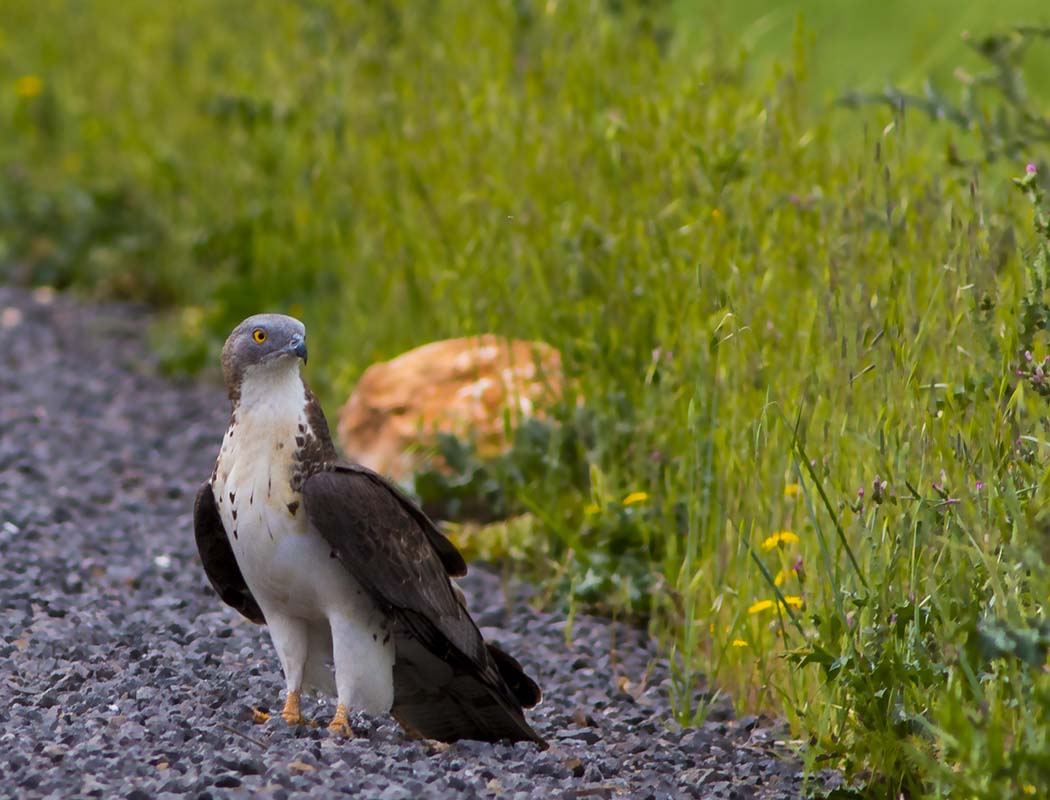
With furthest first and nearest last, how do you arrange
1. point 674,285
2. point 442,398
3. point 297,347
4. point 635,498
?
1. point 442,398
2. point 674,285
3. point 635,498
4. point 297,347

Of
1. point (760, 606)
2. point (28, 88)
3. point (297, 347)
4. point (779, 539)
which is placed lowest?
point (760, 606)

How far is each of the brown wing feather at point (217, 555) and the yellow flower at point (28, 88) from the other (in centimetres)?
695

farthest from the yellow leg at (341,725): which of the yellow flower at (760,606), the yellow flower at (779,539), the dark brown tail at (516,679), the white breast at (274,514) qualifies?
the yellow flower at (779,539)

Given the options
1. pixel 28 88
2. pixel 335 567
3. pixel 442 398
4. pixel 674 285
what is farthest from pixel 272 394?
pixel 28 88

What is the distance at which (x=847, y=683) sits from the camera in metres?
3.30

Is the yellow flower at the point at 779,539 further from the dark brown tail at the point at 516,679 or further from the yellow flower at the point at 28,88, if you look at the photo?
the yellow flower at the point at 28,88

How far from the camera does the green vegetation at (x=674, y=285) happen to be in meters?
3.28

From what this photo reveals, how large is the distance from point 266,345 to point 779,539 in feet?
4.43

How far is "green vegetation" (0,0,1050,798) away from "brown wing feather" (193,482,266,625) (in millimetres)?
1097

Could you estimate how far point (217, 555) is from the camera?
13.0 feet

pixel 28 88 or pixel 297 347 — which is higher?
pixel 28 88

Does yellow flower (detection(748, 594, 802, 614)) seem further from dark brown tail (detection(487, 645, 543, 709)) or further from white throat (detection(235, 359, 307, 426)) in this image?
white throat (detection(235, 359, 307, 426))

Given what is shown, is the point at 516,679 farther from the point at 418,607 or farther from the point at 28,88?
the point at 28,88

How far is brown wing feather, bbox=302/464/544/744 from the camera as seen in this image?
359 cm
